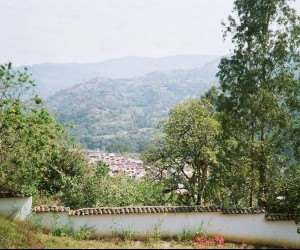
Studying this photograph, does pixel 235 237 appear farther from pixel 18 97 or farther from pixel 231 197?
pixel 18 97

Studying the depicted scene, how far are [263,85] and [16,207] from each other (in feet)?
45.2

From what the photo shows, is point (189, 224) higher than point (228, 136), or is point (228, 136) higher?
point (228, 136)

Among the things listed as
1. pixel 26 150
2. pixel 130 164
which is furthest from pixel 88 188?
pixel 130 164

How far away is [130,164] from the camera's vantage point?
14525 centimetres

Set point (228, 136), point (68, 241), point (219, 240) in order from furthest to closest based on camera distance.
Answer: point (228, 136)
point (219, 240)
point (68, 241)

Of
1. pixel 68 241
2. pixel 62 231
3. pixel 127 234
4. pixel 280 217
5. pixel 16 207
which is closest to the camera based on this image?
pixel 68 241

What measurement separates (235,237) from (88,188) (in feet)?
31.1

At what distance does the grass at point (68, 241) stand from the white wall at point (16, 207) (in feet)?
1.77

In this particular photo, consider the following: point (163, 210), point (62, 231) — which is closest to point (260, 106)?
point (163, 210)

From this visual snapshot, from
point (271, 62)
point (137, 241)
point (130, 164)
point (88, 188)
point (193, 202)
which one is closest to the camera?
point (137, 241)

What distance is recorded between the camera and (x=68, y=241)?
15.5m

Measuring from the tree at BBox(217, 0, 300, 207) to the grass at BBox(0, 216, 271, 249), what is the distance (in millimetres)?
6560

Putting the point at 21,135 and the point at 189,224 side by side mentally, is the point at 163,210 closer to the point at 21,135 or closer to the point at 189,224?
the point at 189,224

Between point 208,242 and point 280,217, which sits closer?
point 208,242
